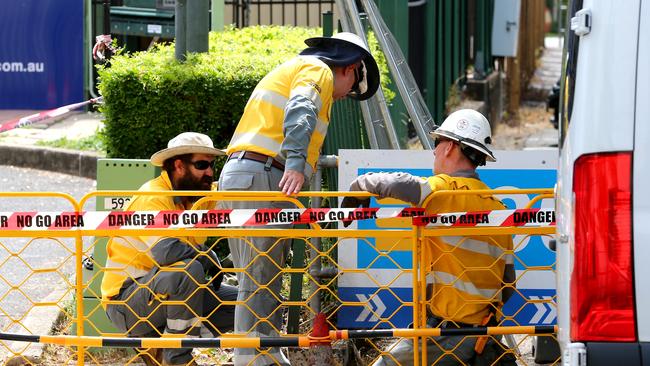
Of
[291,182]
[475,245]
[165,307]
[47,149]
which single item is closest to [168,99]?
[165,307]

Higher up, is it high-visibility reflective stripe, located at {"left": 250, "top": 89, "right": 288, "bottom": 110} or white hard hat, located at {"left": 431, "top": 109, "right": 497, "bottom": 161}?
high-visibility reflective stripe, located at {"left": 250, "top": 89, "right": 288, "bottom": 110}

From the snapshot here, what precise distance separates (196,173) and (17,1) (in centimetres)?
1017

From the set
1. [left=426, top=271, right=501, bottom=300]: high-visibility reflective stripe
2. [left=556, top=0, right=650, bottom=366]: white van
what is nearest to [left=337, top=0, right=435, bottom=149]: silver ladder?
[left=426, top=271, right=501, bottom=300]: high-visibility reflective stripe

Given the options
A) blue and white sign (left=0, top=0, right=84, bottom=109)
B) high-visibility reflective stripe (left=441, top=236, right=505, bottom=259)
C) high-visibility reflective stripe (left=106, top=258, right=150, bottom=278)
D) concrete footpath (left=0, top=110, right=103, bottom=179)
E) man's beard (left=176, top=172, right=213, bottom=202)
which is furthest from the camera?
blue and white sign (left=0, top=0, right=84, bottom=109)

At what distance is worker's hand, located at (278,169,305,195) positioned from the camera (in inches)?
228

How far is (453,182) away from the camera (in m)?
5.77

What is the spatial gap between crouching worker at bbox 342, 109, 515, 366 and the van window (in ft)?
3.98

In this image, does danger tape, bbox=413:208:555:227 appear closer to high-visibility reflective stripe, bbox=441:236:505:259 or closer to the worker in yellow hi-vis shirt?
high-visibility reflective stripe, bbox=441:236:505:259

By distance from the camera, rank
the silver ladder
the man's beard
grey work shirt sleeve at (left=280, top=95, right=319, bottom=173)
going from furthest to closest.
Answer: the silver ladder, the man's beard, grey work shirt sleeve at (left=280, top=95, right=319, bottom=173)

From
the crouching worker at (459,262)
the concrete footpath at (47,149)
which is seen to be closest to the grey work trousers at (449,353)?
the crouching worker at (459,262)

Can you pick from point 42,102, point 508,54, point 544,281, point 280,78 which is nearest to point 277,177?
point 280,78

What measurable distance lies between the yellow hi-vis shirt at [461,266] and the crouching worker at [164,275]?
43.7 inches

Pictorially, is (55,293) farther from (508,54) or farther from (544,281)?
(508,54)

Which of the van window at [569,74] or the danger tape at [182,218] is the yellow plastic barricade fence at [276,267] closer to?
the danger tape at [182,218]
